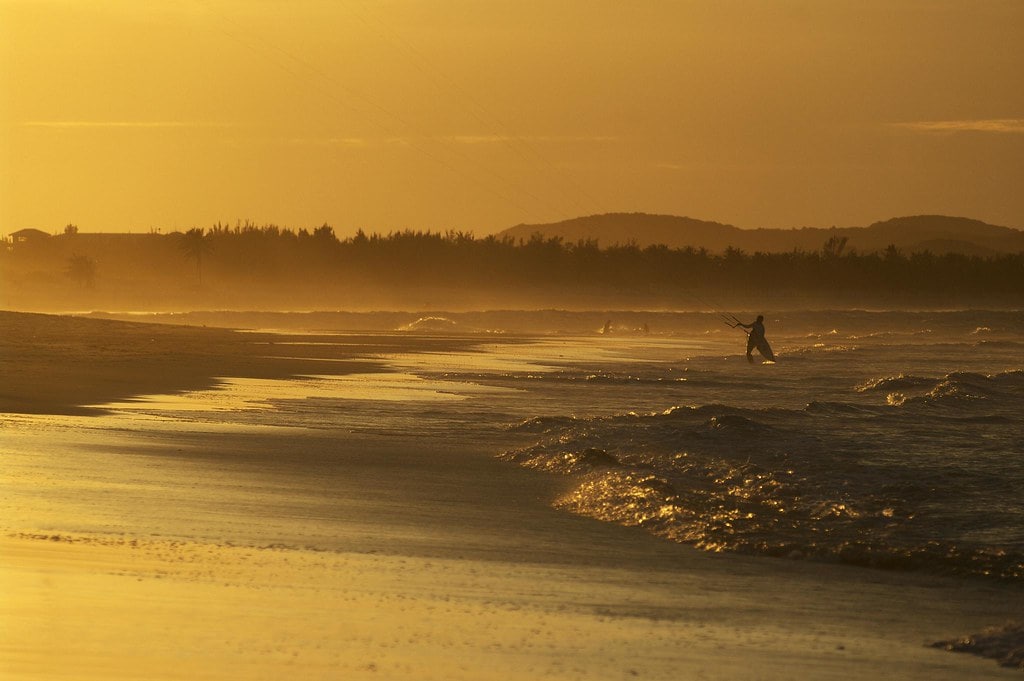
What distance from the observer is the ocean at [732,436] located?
938cm

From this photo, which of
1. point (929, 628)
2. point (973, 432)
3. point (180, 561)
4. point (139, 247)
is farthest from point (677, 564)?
point (139, 247)

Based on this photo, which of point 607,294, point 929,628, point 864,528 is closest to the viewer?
point 929,628

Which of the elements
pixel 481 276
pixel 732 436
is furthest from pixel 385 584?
pixel 481 276

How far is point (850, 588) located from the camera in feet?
25.4

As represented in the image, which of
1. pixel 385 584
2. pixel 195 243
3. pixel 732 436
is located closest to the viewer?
pixel 385 584

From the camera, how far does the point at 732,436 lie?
14398 millimetres

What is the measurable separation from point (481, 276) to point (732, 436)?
343 feet

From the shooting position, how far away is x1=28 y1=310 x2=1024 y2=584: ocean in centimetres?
938

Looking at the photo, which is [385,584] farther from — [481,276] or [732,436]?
[481,276]

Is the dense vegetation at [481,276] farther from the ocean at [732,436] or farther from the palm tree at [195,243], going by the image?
the ocean at [732,436]

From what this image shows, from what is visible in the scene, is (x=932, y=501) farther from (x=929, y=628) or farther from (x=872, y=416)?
(x=872, y=416)

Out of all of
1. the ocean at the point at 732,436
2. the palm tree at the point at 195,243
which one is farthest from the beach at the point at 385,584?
the palm tree at the point at 195,243

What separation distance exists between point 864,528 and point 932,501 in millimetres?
1312

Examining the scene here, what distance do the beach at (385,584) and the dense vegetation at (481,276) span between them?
8268cm
